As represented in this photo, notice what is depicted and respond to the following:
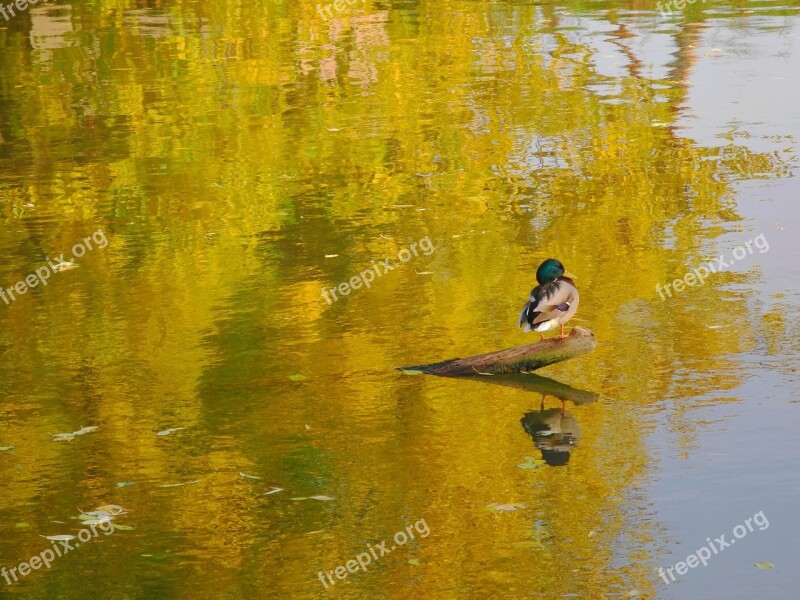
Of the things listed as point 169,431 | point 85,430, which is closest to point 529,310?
point 169,431

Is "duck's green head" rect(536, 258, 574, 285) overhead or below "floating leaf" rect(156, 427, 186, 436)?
overhead

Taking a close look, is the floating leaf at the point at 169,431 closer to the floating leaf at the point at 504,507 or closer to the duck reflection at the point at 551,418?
the duck reflection at the point at 551,418

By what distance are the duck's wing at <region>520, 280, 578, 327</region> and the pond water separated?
44 cm

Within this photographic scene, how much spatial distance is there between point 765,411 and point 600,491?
1.56 meters

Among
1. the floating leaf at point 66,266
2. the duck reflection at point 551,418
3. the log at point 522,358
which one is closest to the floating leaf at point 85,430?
the log at point 522,358

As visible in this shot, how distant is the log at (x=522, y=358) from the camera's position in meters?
9.41

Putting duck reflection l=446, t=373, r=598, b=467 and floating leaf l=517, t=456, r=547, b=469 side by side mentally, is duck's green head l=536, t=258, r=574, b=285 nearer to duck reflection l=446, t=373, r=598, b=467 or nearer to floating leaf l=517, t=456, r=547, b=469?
duck reflection l=446, t=373, r=598, b=467

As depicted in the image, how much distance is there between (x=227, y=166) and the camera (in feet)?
52.6

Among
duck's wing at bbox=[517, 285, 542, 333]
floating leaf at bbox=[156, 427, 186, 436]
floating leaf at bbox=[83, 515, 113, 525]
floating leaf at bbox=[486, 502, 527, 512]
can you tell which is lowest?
floating leaf at bbox=[486, 502, 527, 512]

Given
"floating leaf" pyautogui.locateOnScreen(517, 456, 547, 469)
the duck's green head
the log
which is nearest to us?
"floating leaf" pyautogui.locateOnScreen(517, 456, 547, 469)

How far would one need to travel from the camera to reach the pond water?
24.0ft

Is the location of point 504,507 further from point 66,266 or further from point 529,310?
point 66,266


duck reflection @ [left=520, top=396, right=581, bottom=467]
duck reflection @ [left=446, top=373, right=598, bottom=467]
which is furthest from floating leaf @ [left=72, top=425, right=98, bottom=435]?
duck reflection @ [left=520, top=396, right=581, bottom=467]

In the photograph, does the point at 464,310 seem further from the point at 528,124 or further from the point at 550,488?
the point at 528,124
